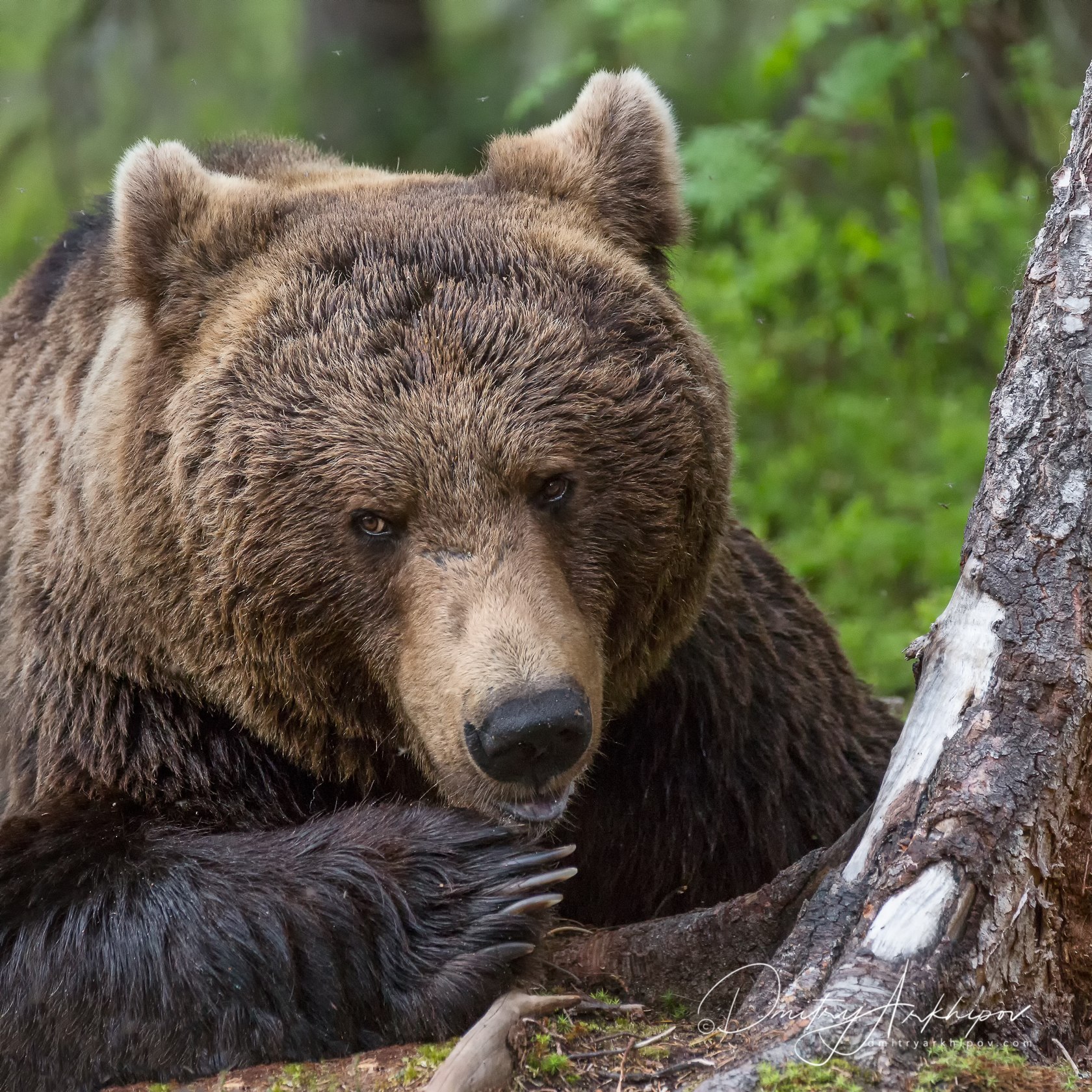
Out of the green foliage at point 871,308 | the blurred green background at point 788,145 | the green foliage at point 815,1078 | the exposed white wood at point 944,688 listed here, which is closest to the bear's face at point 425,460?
the exposed white wood at point 944,688

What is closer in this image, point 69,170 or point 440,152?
point 69,170

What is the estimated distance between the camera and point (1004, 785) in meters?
3.10

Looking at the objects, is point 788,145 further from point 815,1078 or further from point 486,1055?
point 815,1078

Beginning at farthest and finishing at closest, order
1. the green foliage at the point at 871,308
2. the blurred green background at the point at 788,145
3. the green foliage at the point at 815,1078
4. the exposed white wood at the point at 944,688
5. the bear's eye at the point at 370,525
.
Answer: the blurred green background at the point at 788,145
the green foliage at the point at 871,308
the bear's eye at the point at 370,525
the exposed white wood at the point at 944,688
the green foliage at the point at 815,1078

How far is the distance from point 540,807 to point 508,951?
354 mm

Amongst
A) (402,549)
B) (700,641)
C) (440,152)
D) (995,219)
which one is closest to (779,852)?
(700,641)

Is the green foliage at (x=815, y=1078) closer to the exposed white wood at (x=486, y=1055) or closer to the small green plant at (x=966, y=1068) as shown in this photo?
the small green plant at (x=966, y=1068)

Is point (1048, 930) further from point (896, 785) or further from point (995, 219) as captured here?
point (995, 219)

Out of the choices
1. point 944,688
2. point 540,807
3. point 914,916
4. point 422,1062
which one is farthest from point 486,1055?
point 944,688

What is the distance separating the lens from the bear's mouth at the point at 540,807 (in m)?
3.47

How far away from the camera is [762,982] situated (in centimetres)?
334

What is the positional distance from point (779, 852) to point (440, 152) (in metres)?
6.81

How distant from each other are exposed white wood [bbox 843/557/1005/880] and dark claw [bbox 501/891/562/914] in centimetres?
72

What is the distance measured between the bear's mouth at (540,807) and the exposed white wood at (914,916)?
81cm
